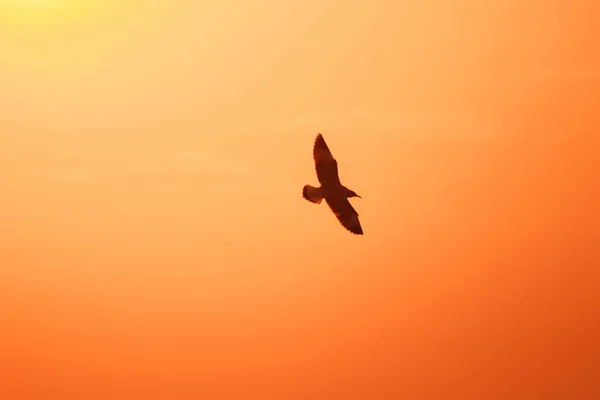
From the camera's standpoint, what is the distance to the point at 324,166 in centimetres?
285

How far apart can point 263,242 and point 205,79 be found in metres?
0.91

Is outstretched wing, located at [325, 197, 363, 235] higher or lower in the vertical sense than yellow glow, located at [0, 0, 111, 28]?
lower

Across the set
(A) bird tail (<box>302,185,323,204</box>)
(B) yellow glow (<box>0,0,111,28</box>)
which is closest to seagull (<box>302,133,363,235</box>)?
(A) bird tail (<box>302,185,323,204</box>)

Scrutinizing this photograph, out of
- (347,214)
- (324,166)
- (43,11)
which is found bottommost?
(347,214)

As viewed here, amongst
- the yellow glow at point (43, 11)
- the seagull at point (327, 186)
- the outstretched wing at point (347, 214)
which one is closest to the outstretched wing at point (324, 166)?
the seagull at point (327, 186)

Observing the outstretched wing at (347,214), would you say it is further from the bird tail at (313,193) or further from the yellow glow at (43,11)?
the yellow glow at (43,11)

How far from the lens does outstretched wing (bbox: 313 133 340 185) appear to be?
9.31 ft

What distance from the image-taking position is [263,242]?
3828 millimetres

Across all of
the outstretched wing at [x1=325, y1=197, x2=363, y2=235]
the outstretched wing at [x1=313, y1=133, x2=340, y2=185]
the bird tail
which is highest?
the outstretched wing at [x1=313, y1=133, x2=340, y2=185]

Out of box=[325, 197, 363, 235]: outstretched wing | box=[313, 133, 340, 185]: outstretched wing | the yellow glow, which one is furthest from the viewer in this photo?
the yellow glow

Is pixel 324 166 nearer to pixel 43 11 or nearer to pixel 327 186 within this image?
pixel 327 186

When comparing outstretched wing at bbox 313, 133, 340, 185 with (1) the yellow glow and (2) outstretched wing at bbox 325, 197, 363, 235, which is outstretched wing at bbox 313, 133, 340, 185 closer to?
(2) outstretched wing at bbox 325, 197, 363, 235

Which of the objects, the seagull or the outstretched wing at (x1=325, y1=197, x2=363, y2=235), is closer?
the seagull

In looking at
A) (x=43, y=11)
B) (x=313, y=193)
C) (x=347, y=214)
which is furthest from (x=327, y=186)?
(x=43, y=11)
